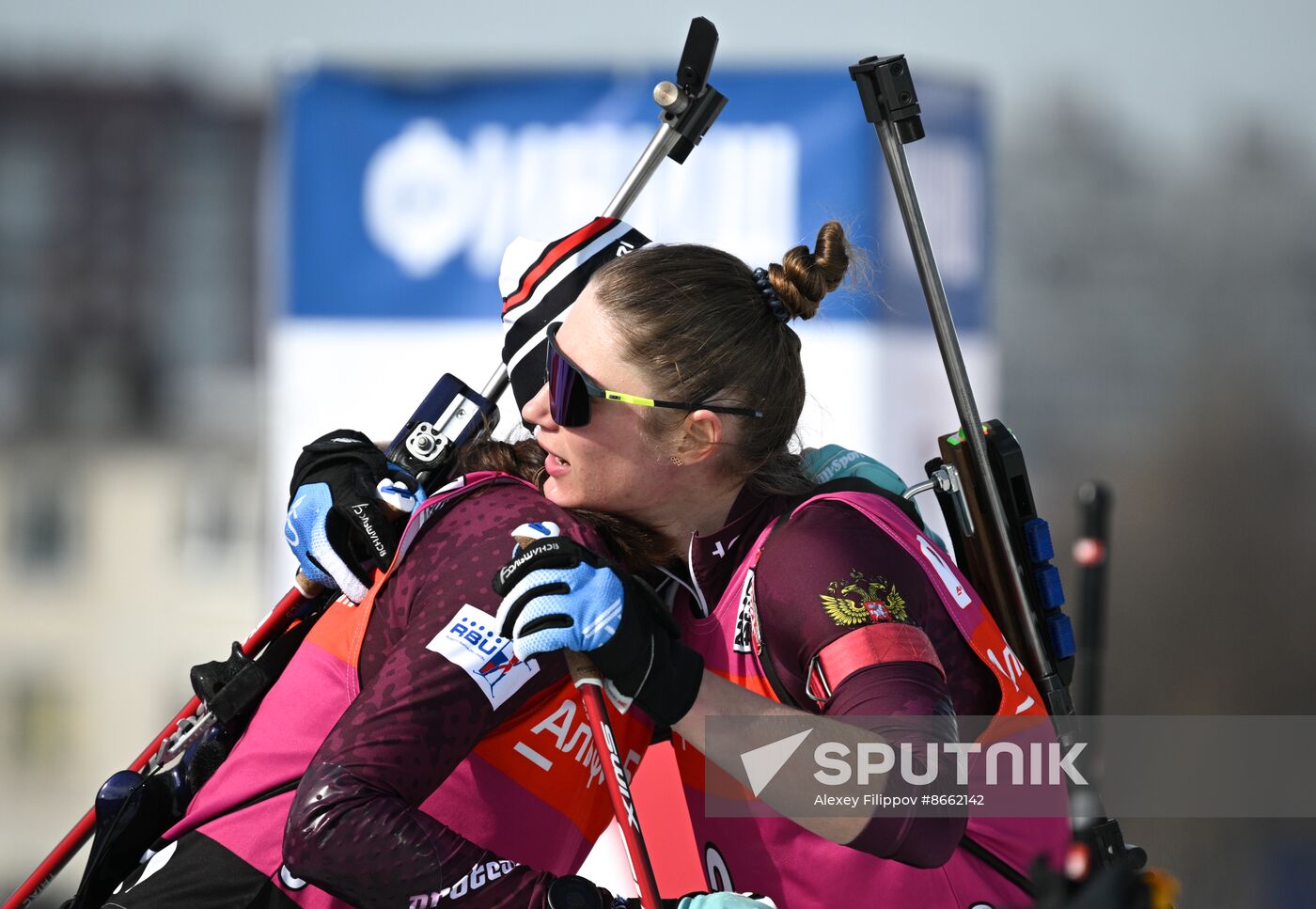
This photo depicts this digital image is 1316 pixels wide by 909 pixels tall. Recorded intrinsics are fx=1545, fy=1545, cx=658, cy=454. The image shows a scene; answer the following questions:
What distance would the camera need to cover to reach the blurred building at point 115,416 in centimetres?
4716

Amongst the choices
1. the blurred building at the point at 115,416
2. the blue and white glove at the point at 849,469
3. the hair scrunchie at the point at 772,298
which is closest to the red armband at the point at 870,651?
the blue and white glove at the point at 849,469

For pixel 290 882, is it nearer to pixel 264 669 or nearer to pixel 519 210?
pixel 264 669

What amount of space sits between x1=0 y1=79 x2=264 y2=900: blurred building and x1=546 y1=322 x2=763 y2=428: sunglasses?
4507 centimetres

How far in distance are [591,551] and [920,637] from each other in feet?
1.72

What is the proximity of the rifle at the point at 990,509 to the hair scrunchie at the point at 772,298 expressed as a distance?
376 millimetres

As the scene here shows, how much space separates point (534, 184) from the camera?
5758mm

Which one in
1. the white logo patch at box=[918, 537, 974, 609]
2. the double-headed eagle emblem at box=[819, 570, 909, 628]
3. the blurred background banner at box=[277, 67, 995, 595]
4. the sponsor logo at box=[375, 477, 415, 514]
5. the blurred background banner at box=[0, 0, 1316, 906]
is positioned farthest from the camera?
the blurred background banner at box=[0, 0, 1316, 906]

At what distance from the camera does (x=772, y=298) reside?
2785 millimetres

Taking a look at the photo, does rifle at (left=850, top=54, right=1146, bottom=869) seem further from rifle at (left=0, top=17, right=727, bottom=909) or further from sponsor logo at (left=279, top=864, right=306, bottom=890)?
sponsor logo at (left=279, top=864, right=306, bottom=890)

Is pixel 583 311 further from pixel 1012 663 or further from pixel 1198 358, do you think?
pixel 1198 358

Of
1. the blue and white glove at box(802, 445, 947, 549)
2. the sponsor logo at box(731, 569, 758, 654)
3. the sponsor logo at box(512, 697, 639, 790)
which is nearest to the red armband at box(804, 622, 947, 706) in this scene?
the sponsor logo at box(731, 569, 758, 654)

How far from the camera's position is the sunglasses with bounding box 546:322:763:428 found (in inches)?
105

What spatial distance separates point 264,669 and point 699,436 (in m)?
0.93

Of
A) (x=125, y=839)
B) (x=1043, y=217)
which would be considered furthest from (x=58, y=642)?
(x=125, y=839)
